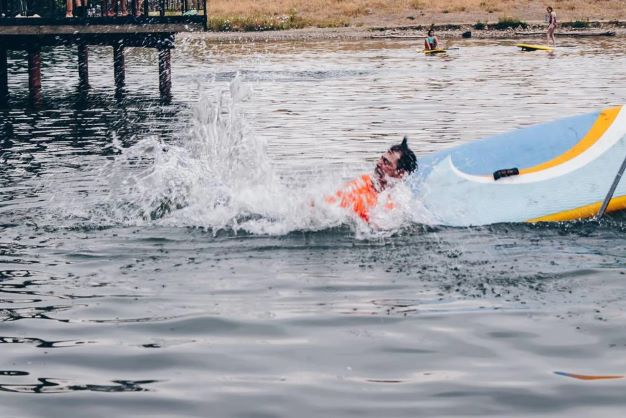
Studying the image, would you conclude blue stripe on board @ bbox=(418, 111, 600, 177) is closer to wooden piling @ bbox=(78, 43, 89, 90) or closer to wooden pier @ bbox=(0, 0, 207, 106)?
wooden pier @ bbox=(0, 0, 207, 106)

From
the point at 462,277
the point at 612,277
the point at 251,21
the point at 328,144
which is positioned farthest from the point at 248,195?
the point at 251,21

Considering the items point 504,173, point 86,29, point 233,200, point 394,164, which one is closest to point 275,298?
point 394,164

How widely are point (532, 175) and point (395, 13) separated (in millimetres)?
53579

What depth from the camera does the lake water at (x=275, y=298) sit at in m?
5.37

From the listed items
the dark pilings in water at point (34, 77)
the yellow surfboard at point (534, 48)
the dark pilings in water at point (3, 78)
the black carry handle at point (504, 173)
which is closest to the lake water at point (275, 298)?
the black carry handle at point (504, 173)

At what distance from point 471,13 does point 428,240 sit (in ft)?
178

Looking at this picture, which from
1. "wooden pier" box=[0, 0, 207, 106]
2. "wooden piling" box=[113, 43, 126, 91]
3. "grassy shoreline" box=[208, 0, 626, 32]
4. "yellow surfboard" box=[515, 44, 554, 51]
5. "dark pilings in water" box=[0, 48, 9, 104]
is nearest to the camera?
"wooden pier" box=[0, 0, 207, 106]

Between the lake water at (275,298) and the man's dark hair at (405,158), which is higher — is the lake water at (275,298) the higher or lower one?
the lower one

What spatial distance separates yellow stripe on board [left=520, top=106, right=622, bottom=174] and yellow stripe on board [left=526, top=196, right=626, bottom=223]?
504 millimetres

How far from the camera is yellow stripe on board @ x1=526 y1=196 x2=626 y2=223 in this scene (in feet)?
30.6

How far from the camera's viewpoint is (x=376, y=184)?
30.8ft

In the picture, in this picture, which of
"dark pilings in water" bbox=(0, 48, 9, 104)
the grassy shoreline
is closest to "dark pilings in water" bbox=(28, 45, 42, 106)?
"dark pilings in water" bbox=(0, 48, 9, 104)

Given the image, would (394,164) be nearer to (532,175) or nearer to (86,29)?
(532,175)

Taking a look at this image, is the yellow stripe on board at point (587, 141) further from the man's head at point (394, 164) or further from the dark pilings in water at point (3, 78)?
the dark pilings in water at point (3, 78)
